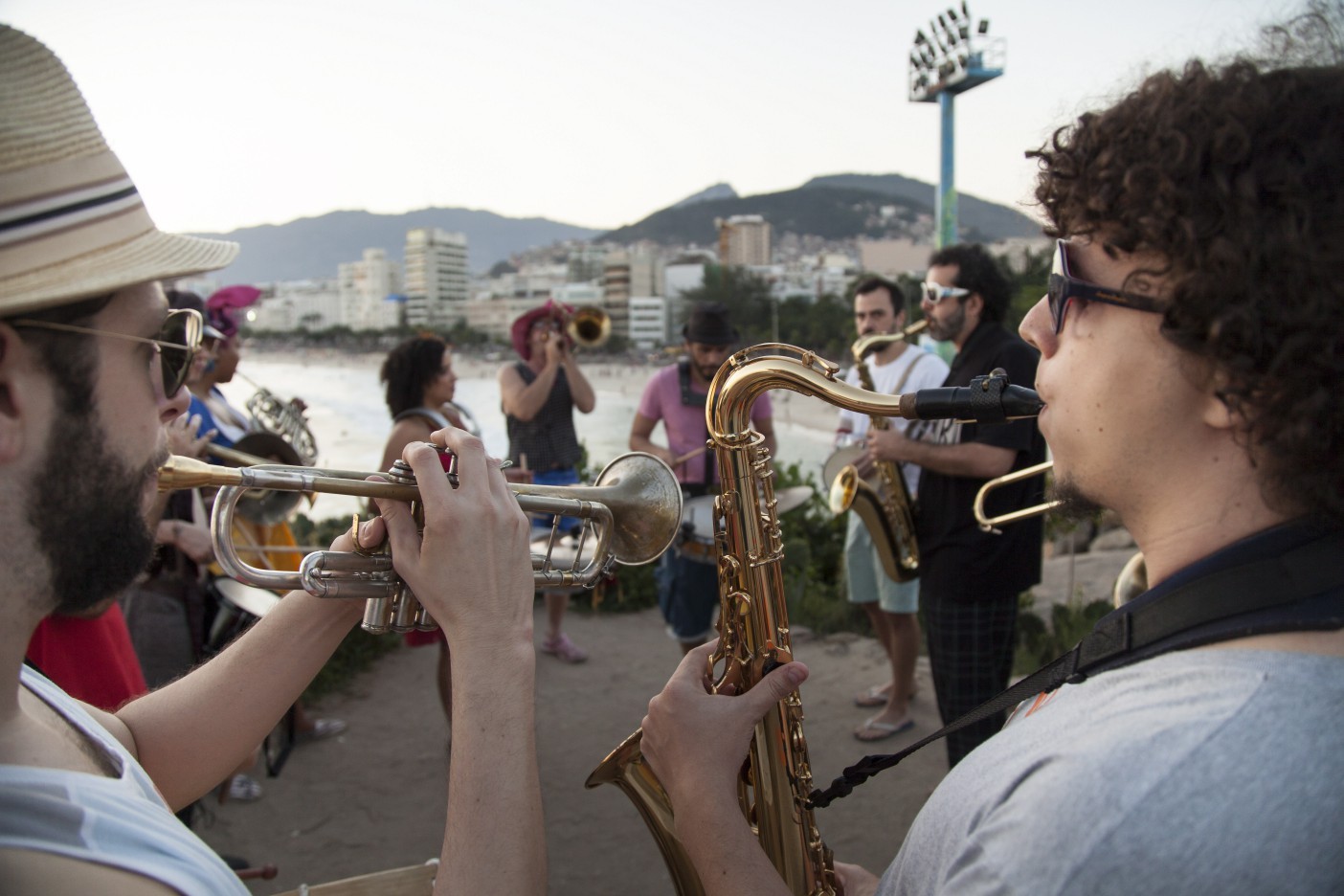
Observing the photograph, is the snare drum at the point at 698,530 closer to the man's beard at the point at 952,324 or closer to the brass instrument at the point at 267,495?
the man's beard at the point at 952,324

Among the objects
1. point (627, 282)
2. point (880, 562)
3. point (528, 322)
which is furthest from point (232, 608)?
point (627, 282)

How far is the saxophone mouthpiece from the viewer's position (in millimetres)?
1697

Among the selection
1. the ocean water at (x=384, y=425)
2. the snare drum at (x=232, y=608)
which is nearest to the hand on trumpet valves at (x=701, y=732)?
the ocean water at (x=384, y=425)

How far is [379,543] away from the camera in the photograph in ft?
5.87

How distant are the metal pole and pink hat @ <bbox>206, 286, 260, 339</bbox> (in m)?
21.9

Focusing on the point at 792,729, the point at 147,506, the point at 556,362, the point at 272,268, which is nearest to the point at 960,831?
the point at 792,729

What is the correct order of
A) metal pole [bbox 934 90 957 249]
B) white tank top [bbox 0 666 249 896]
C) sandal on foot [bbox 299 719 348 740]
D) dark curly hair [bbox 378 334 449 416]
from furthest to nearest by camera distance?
metal pole [bbox 934 90 957 249] → sandal on foot [bbox 299 719 348 740] → dark curly hair [bbox 378 334 449 416] → white tank top [bbox 0 666 249 896]

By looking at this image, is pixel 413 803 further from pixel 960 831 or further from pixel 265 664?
pixel 960 831

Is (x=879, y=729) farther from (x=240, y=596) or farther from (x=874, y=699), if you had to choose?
(x=240, y=596)

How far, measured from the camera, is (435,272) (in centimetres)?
9838

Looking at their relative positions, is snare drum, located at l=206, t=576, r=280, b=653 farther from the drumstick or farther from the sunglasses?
the sunglasses

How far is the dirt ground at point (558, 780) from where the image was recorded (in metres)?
4.37

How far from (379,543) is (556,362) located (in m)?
4.88

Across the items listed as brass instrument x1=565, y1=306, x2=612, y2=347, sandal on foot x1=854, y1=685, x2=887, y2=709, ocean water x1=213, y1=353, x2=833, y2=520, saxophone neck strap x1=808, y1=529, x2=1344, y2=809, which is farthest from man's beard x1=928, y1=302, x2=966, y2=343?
brass instrument x1=565, y1=306, x2=612, y2=347
